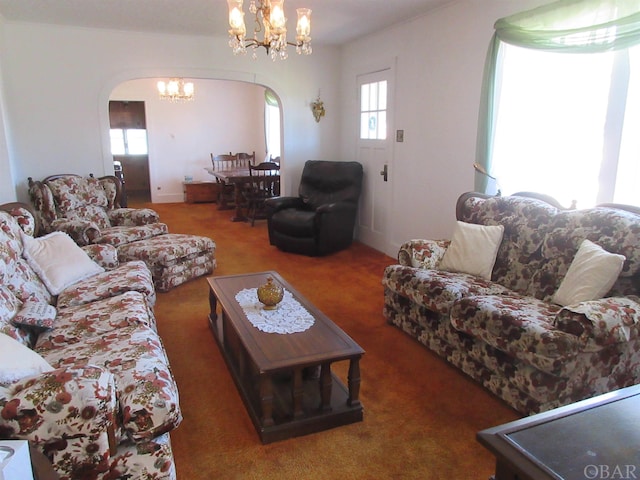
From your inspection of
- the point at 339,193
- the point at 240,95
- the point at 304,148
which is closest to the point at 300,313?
the point at 339,193

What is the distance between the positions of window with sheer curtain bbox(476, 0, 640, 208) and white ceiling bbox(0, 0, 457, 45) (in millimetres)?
1085

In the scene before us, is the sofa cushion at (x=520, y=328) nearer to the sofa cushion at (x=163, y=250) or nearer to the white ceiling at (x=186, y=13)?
the sofa cushion at (x=163, y=250)

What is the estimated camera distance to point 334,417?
7.50 feet

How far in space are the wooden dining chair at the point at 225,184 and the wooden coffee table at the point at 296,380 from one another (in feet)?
19.8

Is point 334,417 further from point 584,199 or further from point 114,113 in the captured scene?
point 114,113

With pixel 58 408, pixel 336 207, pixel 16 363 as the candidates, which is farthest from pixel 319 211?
pixel 58 408

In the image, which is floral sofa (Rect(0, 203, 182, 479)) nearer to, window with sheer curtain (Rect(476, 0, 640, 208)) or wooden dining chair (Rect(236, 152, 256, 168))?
window with sheer curtain (Rect(476, 0, 640, 208))

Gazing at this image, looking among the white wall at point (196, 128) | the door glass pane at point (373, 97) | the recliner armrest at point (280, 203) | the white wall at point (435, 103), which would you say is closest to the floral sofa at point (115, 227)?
the recliner armrest at point (280, 203)

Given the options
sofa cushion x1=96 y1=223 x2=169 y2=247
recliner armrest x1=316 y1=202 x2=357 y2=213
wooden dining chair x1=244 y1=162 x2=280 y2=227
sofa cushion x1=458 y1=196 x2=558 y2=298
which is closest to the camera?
sofa cushion x1=458 y1=196 x2=558 y2=298

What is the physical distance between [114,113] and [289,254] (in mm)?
6213

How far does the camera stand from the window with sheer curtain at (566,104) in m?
2.81

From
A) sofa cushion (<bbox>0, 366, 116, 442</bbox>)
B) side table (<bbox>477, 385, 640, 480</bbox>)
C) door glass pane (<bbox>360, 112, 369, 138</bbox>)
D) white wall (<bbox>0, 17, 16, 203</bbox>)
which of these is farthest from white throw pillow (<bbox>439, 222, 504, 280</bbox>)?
white wall (<bbox>0, 17, 16, 203</bbox>)

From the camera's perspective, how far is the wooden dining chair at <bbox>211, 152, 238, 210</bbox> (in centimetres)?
845

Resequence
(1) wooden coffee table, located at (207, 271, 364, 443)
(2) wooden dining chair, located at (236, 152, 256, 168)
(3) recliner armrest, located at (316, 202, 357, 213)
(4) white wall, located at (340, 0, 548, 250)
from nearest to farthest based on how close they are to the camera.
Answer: (1) wooden coffee table, located at (207, 271, 364, 443), (4) white wall, located at (340, 0, 548, 250), (3) recliner armrest, located at (316, 202, 357, 213), (2) wooden dining chair, located at (236, 152, 256, 168)
